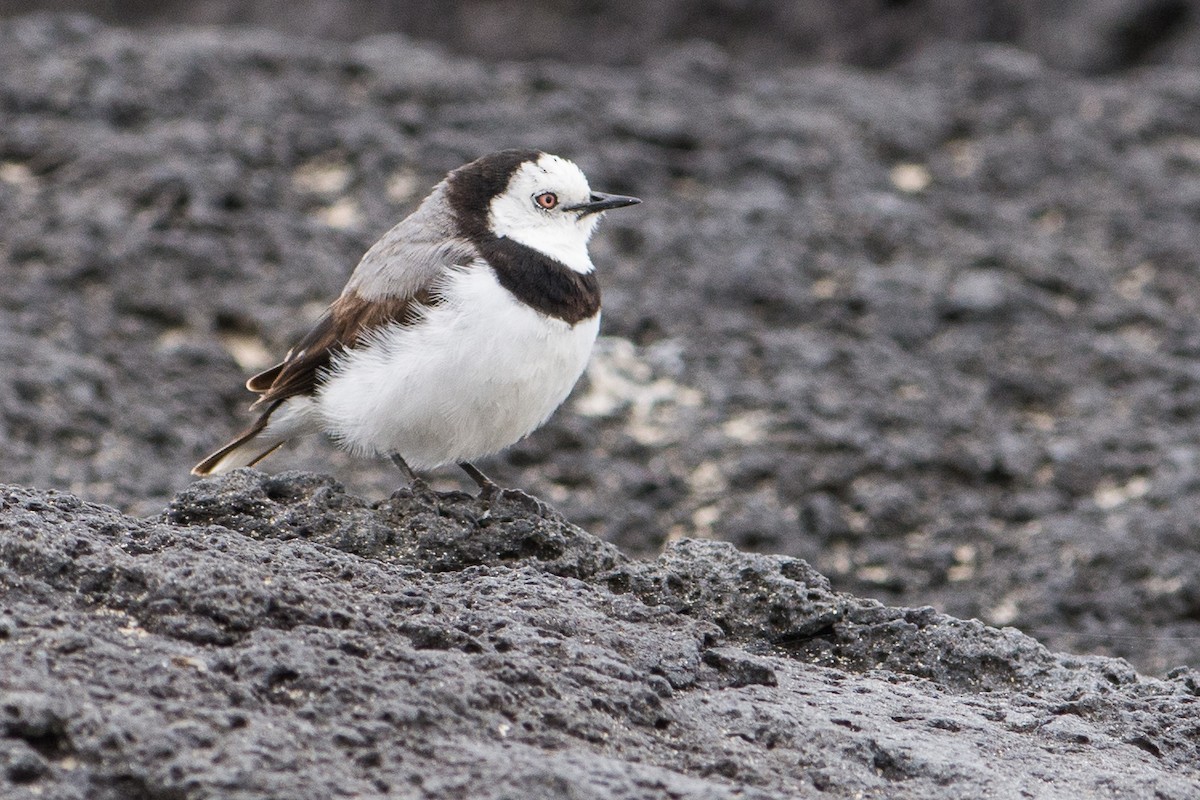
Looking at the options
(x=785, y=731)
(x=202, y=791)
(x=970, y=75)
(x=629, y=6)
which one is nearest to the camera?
(x=202, y=791)

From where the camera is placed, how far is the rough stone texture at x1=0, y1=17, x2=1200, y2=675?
7.08 m

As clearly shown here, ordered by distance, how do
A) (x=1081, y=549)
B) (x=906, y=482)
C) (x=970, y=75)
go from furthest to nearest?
(x=970, y=75), (x=906, y=482), (x=1081, y=549)

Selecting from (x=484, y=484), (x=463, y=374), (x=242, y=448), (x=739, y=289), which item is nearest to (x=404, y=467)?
(x=484, y=484)

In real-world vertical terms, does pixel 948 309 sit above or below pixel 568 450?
above

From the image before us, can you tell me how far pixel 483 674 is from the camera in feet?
11.1

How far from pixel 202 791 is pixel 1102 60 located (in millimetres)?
10723

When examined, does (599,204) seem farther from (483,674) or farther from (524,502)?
(483,674)

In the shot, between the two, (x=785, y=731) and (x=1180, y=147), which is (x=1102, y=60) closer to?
(x=1180, y=147)

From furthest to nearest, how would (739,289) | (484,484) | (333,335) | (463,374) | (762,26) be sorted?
(762,26) → (739,289) → (333,335) → (484,484) → (463,374)

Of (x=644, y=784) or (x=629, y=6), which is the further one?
(x=629, y=6)

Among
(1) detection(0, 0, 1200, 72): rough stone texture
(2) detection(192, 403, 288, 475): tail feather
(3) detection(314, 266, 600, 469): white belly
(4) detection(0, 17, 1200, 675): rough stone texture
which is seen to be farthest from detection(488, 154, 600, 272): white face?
(1) detection(0, 0, 1200, 72): rough stone texture

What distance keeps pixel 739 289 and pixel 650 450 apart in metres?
1.32

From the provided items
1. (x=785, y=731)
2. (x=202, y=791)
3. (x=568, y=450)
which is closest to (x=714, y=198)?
(x=568, y=450)

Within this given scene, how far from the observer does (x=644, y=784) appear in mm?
3057
